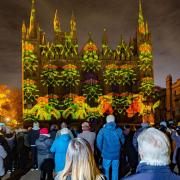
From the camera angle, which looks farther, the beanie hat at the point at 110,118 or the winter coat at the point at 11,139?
the winter coat at the point at 11,139

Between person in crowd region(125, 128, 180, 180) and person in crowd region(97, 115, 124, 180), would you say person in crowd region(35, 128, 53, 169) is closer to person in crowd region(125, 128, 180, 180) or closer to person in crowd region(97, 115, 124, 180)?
person in crowd region(97, 115, 124, 180)

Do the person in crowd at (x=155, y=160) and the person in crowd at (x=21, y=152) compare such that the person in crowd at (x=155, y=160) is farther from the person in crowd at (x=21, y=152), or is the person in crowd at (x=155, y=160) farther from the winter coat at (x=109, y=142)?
the person in crowd at (x=21, y=152)

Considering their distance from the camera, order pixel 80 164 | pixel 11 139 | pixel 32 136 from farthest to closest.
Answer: pixel 32 136
pixel 11 139
pixel 80 164

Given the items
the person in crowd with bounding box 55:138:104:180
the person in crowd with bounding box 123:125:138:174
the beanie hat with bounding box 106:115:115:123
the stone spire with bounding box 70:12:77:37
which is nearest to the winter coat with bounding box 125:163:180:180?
the person in crowd with bounding box 55:138:104:180

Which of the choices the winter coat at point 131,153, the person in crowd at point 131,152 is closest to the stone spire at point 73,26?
the person in crowd at point 131,152

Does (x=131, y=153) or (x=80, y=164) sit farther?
(x=131, y=153)

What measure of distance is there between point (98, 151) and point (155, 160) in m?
10.2

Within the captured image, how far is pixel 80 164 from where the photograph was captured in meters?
3.51

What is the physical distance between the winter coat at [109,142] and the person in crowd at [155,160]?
6.45 m

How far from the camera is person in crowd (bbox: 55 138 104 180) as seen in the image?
3.46 meters

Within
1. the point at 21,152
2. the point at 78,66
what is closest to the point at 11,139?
the point at 21,152

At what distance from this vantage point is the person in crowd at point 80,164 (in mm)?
3461

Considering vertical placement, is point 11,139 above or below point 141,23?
below

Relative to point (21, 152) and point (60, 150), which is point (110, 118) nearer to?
point (60, 150)
